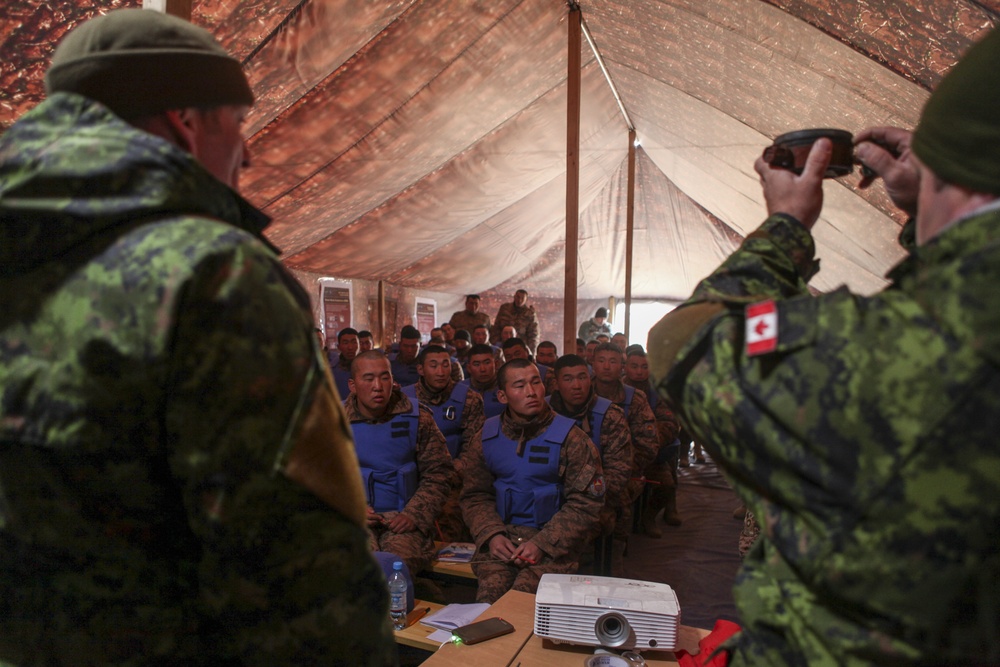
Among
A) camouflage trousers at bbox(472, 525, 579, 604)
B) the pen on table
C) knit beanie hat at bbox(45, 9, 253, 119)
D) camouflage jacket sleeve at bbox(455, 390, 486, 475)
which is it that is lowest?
camouflage trousers at bbox(472, 525, 579, 604)

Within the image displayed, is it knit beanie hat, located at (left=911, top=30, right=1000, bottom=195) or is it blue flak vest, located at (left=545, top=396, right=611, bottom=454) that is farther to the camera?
blue flak vest, located at (left=545, top=396, right=611, bottom=454)

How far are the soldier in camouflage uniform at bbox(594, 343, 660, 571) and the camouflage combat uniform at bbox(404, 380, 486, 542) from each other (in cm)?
95

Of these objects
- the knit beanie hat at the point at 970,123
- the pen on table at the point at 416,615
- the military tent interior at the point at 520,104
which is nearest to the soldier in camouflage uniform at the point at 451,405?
the pen on table at the point at 416,615

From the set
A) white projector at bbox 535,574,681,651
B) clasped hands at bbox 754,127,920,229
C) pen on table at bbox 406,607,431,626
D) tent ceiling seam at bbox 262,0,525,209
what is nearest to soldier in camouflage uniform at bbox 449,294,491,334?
tent ceiling seam at bbox 262,0,525,209

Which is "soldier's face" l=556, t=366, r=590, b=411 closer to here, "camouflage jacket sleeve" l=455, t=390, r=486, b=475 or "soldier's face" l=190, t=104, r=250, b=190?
"camouflage jacket sleeve" l=455, t=390, r=486, b=475

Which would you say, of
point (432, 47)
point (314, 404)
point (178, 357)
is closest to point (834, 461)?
point (314, 404)

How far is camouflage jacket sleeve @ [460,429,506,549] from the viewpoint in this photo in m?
3.29

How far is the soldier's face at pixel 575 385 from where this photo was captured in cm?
421

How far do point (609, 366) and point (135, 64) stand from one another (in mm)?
4775

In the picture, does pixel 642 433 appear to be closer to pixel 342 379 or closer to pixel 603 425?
pixel 603 425

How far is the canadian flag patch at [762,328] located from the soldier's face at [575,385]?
11.4ft

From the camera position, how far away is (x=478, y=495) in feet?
11.5

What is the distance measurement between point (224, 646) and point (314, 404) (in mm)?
323

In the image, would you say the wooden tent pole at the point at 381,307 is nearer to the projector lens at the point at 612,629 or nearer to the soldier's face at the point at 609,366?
the soldier's face at the point at 609,366
